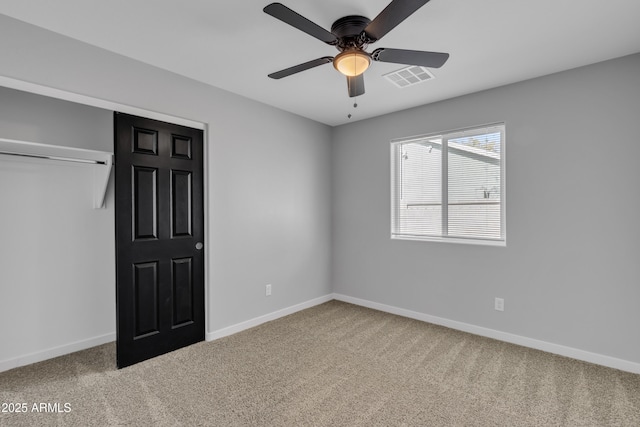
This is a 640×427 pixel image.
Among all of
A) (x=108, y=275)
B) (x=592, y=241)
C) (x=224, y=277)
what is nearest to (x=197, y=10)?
(x=224, y=277)

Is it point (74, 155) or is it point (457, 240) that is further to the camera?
point (457, 240)

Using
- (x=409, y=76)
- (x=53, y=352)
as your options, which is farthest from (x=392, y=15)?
(x=53, y=352)

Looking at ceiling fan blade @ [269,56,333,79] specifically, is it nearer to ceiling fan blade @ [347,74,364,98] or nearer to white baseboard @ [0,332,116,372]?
ceiling fan blade @ [347,74,364,98]

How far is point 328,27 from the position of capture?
2148 millimetres

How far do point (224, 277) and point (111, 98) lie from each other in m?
1.88

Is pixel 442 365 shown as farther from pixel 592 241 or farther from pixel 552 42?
pixel 552 42

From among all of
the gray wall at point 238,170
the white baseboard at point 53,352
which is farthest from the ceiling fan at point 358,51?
the white baseboard at point 53,352

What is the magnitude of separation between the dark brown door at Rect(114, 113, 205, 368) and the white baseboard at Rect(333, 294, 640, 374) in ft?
7.53

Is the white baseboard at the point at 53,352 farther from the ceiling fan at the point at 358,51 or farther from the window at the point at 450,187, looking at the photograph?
the window at the point at 450,187

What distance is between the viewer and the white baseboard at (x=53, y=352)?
252cm

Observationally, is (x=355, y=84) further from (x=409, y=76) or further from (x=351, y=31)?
(x=409, y=76)

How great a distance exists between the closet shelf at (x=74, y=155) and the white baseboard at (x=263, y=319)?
169 cm

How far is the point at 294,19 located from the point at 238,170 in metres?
2.02

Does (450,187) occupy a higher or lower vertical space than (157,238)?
higher
